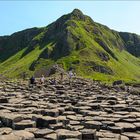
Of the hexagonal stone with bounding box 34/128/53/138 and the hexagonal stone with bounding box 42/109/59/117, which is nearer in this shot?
the hexagonal stone with bounding box 34/128/53/138

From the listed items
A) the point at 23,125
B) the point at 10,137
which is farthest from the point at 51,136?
the point at 23,125

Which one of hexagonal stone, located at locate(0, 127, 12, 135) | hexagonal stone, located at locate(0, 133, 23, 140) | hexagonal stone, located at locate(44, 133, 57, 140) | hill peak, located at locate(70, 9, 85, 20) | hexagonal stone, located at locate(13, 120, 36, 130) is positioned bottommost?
hexagonal stone, located at locate(44, 133, 57, 140)

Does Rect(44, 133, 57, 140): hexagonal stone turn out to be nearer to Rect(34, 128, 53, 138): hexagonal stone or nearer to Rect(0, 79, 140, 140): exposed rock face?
Rect(0, 79, 140, 140): exposed rock face

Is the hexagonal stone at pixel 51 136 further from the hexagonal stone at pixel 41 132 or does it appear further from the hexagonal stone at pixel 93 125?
the hexagonal stone at pixel 93 125

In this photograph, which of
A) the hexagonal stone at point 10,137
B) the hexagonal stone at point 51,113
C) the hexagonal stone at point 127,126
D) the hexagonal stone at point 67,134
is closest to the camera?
the hexagonal stone at point 10,137

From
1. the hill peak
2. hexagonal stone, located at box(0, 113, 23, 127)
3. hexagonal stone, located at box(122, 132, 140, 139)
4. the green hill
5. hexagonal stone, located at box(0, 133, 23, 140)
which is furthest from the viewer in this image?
→ the hill peak

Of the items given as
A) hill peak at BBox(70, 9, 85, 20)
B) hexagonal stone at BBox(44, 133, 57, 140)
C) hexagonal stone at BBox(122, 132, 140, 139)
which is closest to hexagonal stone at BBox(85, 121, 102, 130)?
hexagonal stone at BBox(122, 132, 140, 139)

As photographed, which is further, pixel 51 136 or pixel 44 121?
pixel 44 121

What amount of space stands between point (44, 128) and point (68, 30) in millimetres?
120456

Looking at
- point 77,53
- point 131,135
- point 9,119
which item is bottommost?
point 131,135

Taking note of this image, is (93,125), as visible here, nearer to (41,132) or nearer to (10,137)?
(41,132)

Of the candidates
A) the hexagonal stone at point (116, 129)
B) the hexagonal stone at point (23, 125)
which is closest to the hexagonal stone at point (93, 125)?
the hexagonal stone at point (116, 129)

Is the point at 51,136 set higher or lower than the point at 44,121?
lower

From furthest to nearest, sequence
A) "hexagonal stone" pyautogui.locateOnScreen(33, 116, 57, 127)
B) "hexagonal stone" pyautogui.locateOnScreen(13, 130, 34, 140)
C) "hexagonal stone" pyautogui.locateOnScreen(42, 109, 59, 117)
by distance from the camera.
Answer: "hexagonal stone" pyautogui.locateOnScreen(42, 109, 59, 117)
"hexagonal stone" pyautogui.locateOnScreen(33, 116, 57, 127)
"hexagonal stone" pyautogui.locateOnScreen(13, 130, 34, 140)
